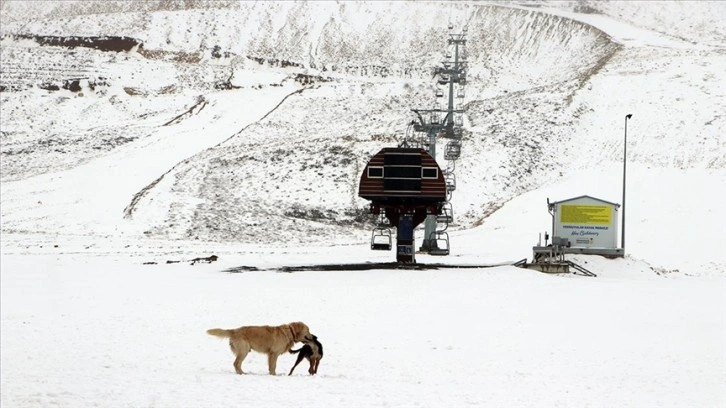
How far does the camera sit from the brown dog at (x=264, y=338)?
1570 centimetres

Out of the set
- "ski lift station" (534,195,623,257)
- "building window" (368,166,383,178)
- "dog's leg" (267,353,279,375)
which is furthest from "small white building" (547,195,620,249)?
"dog's leg" (267,353,279,375)

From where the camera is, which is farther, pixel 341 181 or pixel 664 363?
pixel 341 181

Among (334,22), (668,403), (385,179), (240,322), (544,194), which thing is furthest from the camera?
(334,22)

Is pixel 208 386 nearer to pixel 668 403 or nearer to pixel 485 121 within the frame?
pixel 668 403

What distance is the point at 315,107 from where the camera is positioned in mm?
95188

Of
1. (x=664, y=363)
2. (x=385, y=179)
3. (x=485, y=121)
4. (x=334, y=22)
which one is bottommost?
(x=664, y=363)

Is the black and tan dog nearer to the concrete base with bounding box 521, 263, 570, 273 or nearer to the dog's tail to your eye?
the dog's tail

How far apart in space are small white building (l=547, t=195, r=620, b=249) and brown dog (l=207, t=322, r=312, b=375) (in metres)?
29.4

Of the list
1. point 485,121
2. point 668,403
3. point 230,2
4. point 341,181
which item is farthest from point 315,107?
point 668,403

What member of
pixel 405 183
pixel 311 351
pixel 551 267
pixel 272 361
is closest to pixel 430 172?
pixel 405 183

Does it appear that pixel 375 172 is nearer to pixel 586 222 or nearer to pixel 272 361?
pixel 586 222

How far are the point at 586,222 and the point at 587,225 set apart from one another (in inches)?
5.9

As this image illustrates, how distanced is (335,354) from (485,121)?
2648 inches

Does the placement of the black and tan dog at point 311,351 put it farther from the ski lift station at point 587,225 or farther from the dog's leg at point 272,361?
the ski lift station at point 587,225
